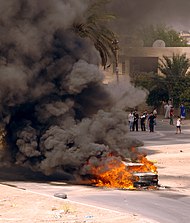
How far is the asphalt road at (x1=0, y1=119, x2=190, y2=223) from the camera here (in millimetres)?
16341

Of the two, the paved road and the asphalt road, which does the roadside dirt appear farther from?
the paved road

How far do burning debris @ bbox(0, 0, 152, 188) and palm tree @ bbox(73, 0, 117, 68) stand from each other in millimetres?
3149

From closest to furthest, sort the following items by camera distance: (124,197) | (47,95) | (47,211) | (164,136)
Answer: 1. (47,211)
2. (124,197)
3. (47,95)
4. (164,136)

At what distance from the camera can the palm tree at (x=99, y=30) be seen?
28391 mm

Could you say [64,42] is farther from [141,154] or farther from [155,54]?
[155,54]

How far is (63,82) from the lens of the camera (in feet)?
74.5

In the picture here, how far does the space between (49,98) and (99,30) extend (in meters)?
10.1

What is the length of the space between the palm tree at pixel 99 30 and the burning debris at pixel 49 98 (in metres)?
3.15

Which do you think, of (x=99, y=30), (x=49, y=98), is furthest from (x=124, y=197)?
(x=99, y=30)

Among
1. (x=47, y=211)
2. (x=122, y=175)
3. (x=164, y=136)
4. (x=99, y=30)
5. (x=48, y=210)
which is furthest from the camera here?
(x=164, y=136)

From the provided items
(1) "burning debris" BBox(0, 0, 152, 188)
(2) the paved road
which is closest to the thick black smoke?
(1) "burning debris" BBox(0, 0, 152, 188)

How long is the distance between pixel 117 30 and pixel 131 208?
13521 millimetres

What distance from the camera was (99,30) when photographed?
105ft

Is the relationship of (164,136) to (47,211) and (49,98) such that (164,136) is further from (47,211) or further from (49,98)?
(47,211)
